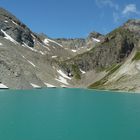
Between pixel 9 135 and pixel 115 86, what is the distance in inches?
5982

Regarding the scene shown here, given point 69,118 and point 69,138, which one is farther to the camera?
point 69,118

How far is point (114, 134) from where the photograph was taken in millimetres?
44344

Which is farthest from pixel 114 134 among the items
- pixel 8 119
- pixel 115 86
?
pixel 115 86

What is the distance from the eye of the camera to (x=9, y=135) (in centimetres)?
4191

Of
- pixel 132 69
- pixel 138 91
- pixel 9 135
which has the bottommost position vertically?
pixel 9 135

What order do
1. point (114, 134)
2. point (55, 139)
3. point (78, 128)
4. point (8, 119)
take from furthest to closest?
1. point (8, 119)
2. point (78, 128)
3. point (114, 134)
4. point (55, 139)

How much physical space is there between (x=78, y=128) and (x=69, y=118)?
988 centimetres

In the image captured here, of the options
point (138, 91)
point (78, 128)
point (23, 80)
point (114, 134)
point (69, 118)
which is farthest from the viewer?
point (23, 80)

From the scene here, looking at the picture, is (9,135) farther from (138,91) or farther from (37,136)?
(138,91)

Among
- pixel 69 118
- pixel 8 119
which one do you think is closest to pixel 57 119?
pixel 69 118

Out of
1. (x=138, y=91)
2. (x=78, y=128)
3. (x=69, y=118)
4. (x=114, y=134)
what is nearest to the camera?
(x=114, y=134)

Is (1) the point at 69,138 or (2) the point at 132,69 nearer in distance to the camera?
(1) the point at 69,138

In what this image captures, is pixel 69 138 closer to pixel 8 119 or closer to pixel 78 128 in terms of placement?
pixel 78 128

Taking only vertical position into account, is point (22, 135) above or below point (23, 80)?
below
